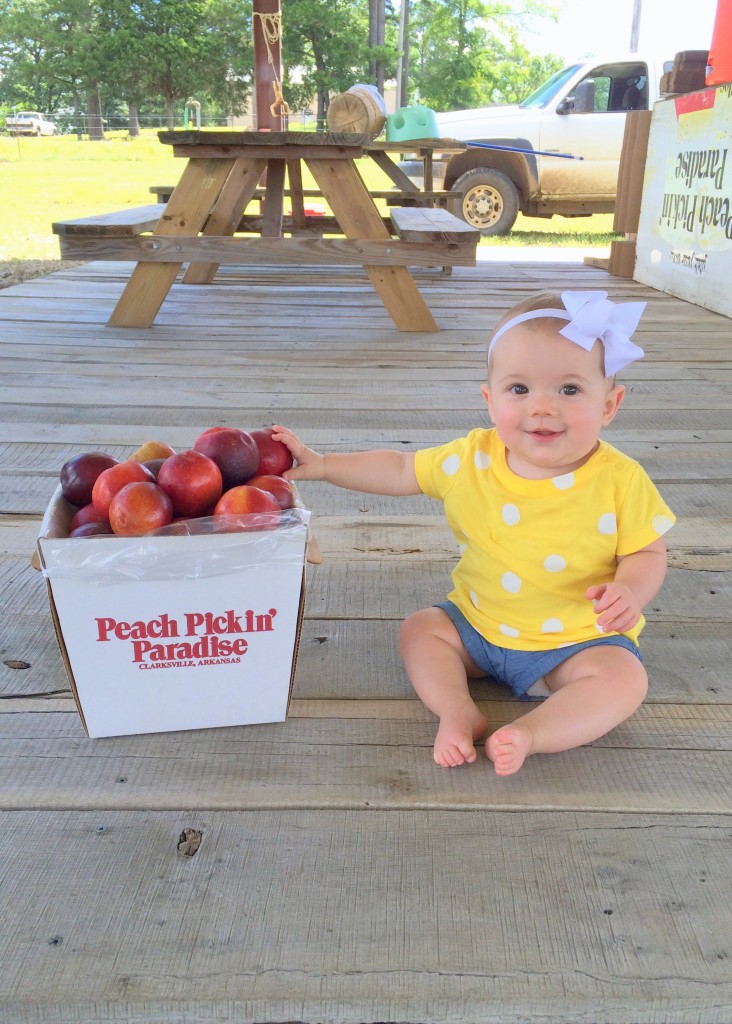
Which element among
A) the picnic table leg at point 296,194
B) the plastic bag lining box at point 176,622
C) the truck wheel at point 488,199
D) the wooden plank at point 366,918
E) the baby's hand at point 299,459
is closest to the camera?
the wooden plank at point 366,918

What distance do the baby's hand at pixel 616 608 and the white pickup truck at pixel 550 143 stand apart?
322 inches

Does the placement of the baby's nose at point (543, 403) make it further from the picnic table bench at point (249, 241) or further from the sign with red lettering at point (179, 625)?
the picnic table bench at point (249, 241)

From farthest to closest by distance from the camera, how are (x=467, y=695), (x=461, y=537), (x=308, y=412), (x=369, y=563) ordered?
(x=308, y=412) → (x=369, y=563) → (x=461, y=537) → (x=467, y=695)

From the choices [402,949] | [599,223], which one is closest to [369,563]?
[402,949]

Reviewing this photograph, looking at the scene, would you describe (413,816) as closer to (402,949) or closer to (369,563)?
(402,949)

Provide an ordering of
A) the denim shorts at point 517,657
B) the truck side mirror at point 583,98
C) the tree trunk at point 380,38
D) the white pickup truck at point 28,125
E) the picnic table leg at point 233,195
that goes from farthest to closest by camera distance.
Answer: the white pickup truck at point 28,125 < the tree trunk at point 380,38 < the truck side mirror at point 583,98 < the picnic table leg at point 233,195 < the denim shorts at point 517,657

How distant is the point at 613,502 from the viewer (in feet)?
4.57

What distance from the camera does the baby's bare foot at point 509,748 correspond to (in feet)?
4.03

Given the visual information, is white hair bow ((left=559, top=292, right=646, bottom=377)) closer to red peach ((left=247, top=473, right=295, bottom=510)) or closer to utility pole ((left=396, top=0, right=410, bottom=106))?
red peach ((left=247, top=473, right=295, bottom=510))

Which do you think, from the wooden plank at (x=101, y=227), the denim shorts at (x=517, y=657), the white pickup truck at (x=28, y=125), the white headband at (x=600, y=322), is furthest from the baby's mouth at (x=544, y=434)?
the white pickup truck at (x=28, y=125)

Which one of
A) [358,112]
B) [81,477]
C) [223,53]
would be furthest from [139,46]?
[81,477]

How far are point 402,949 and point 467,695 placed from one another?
474mm

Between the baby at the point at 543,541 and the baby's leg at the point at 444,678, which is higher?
the baby at the point at 543,541

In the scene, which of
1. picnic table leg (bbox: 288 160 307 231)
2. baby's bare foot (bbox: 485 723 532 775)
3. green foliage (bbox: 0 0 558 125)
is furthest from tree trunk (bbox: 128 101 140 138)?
baby's bare foot (bbox: 485 723 532 775)
